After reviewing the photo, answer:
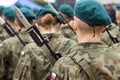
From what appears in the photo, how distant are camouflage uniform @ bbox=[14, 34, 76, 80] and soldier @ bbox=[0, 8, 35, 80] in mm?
827

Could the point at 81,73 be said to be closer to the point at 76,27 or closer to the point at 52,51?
the point at 76,27

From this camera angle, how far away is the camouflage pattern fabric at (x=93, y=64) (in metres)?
3.50

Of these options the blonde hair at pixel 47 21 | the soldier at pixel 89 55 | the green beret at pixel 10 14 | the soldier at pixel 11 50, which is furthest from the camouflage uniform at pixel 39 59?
the green beret at pixel 10 14

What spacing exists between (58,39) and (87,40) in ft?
5.23

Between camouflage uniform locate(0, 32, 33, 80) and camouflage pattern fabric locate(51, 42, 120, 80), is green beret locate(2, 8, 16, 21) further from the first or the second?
camouflage pattern fabric locate(51, 42, 120, 80)

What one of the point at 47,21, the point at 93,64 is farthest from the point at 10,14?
the point at 93,64

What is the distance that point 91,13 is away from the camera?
11.9ft

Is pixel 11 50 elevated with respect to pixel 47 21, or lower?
lower

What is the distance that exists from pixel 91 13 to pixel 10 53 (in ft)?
8.68

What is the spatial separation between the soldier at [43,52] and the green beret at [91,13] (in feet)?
4.63

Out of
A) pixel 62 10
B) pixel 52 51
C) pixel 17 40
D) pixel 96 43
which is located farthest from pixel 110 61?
pixel 62 10

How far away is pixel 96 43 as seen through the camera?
11.9 ft

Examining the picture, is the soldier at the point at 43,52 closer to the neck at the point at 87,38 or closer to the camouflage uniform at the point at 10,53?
the camouflage uniform at the point at 10,53

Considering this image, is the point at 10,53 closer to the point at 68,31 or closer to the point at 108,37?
the point at 108,37
